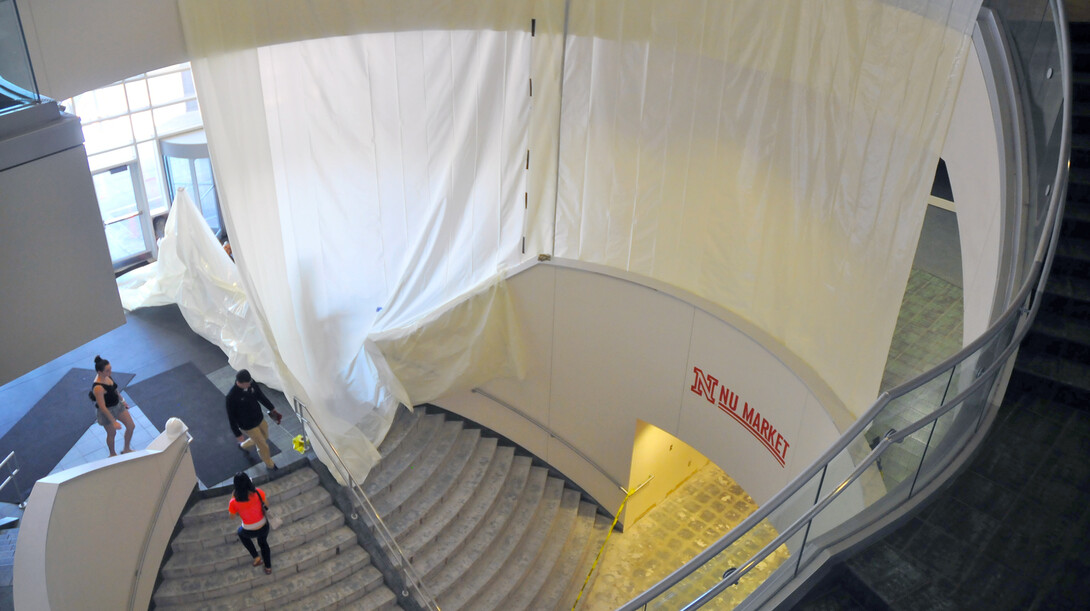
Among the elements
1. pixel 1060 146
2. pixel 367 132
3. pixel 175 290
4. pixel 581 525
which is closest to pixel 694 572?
pixel 1060 146

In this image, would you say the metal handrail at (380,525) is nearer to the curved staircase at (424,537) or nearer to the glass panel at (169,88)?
the curved staircase at (424,537)

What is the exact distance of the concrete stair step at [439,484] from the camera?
928cm

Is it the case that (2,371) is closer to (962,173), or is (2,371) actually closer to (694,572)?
(694,572)

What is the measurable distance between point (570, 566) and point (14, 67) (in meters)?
7.98

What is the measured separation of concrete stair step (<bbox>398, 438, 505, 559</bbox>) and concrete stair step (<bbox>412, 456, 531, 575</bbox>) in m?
0.04

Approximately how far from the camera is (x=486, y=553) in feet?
31.9

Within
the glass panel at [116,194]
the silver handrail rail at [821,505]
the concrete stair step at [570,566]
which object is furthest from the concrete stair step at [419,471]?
the glass panel at [116,194]

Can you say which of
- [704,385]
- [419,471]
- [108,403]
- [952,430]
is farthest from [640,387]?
[108,403]

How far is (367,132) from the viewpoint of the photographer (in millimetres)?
8609

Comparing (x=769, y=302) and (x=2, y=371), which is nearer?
(x=2, y=371)

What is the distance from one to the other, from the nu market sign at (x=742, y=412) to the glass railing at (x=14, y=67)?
6.77 metres

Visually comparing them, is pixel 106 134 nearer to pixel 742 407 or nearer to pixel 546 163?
Answer: pixel 546 163

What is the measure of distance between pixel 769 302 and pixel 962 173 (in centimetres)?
253

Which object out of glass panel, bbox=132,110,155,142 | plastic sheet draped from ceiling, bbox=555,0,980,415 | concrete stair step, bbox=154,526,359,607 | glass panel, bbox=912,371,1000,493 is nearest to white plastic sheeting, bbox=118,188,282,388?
concrete stair step, bbox=154,526,359,607
